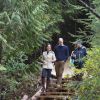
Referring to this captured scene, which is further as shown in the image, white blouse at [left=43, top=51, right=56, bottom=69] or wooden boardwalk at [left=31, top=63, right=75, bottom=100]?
white blouse at [left=43, top=51, right=56, bottom=69]

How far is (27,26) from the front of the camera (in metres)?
14.5

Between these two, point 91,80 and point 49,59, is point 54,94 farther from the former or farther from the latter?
point 91,80

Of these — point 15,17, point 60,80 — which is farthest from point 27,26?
point 60,80

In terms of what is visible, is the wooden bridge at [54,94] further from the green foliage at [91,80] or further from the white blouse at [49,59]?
the green foliage at [91,80]

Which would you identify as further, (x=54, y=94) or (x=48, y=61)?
(x=54, y=94)

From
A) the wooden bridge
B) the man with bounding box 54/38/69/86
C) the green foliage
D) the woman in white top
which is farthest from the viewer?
the man with bounding box 54/38/69/86

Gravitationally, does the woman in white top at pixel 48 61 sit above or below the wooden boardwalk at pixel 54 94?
above

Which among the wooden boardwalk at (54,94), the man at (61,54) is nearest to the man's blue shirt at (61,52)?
the man at (61,54)

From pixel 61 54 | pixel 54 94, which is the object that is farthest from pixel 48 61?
pixel 54 94

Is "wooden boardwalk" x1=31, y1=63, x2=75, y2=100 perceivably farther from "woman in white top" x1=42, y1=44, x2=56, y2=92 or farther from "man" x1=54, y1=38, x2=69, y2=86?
"woman in white top" x1=42, y1=44, x2=56, y2=92

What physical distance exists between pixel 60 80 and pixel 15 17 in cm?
296

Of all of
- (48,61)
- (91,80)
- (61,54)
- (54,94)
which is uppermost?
(61,54)

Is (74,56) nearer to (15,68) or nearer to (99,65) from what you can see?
(15,68)

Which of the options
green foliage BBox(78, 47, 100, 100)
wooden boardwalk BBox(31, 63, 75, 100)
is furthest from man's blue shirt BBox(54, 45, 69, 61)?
green foliage BBox(78, 47, 100, 100)
